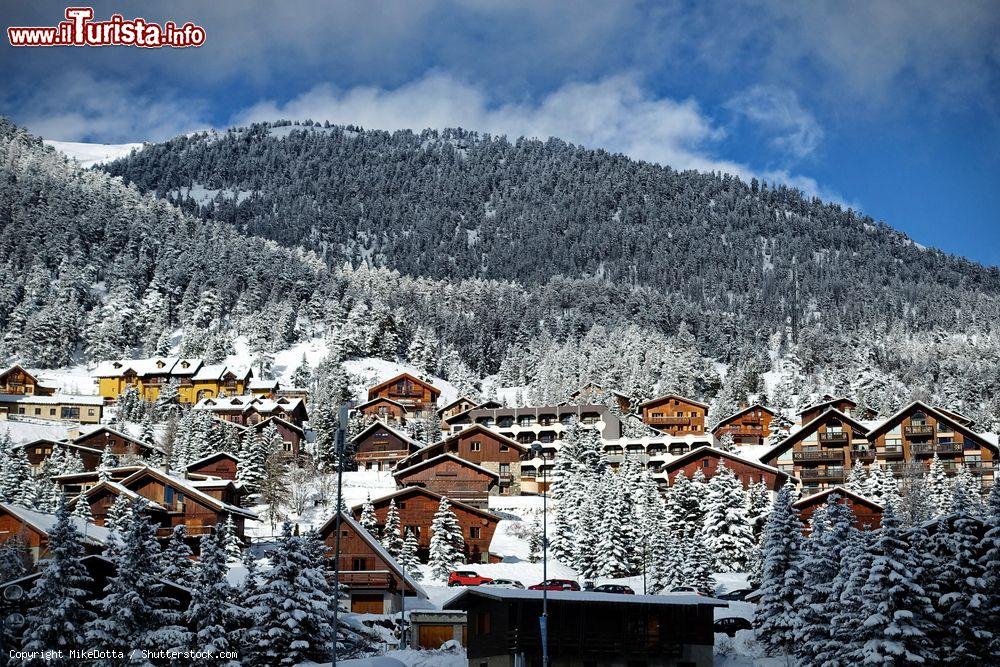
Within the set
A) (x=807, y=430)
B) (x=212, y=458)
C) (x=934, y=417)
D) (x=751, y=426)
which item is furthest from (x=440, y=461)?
(x=751, y=426)

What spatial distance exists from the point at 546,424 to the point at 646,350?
4749 centimetres

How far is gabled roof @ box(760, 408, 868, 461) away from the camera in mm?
92688

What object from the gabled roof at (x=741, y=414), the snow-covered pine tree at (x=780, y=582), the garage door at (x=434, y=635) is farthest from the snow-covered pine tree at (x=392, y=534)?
the gabled roof at (x=741, y=414)

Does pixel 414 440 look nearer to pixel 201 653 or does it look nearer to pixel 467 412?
pixel 467 412

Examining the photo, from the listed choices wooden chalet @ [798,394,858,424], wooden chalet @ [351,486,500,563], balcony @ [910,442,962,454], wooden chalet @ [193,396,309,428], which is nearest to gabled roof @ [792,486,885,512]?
balcony @ [910,442,962,454]

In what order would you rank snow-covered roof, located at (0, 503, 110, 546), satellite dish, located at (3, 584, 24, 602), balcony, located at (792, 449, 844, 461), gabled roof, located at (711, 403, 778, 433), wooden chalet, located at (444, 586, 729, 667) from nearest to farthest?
1. satellite dish, located at (3, 584, 24, 602)
2. wooden chalet, located at (444, 586, 729, 667)
3. snow-covered roof, located at (0, 503, 110, 546)
4. balcony, located at (792, 449, 844, 461)
5. gabled roof, located at (711, 403, 778, 433)

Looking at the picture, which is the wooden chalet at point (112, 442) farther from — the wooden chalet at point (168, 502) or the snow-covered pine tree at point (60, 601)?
the snow-covered pine tree at point (60, 601)

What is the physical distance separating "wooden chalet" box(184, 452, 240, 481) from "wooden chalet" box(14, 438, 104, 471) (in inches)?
404

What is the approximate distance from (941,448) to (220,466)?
208 feet

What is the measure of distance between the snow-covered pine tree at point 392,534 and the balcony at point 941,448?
162ft

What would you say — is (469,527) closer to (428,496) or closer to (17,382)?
(428,496)

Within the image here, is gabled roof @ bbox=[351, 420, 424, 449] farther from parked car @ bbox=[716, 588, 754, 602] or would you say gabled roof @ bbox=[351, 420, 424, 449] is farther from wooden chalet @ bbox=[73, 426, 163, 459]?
parked car @ bbox=[716, 588, 754, 602]

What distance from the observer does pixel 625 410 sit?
128m

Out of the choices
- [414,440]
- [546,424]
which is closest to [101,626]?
[414,440]
